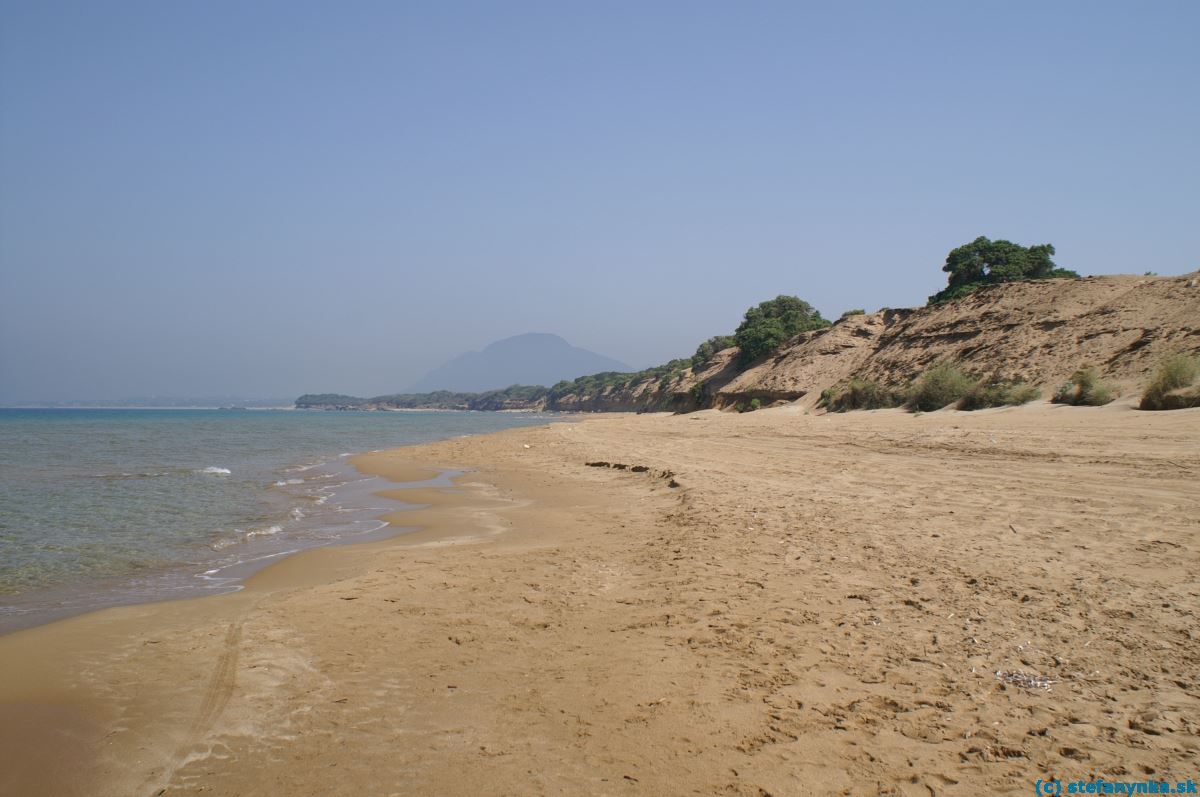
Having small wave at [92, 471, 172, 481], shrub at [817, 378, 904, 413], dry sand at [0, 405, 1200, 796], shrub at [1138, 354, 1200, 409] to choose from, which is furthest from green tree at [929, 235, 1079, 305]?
small wave at [92, 471, 172, 481]

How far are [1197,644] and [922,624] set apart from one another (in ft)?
5.64

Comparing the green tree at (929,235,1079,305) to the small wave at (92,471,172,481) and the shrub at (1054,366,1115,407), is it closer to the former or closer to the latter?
the shrub at (1054,366,1115,407)

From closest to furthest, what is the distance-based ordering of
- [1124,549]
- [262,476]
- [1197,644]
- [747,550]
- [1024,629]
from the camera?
[1197,644]
[1024,629]
[1124,549]
[747,550]
[262,476]

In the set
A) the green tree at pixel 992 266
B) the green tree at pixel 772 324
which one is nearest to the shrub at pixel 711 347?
the green tree at pixel 772 324

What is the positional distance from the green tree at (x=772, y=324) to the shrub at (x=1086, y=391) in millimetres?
31620

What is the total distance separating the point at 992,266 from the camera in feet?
130

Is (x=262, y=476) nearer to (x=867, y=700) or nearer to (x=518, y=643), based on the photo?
(x=518, y=643)

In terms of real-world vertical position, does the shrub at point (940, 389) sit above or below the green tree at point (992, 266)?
below

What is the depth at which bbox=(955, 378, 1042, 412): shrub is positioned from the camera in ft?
75.0

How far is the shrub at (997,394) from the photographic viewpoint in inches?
900

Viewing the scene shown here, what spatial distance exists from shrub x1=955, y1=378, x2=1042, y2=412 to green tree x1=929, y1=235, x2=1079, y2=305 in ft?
47.1

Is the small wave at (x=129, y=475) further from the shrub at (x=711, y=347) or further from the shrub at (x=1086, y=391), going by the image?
the shrub at (x=711, y=347)

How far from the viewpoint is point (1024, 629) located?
5.03 m

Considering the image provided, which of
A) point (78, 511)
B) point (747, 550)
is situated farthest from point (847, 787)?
point (78, 511)
